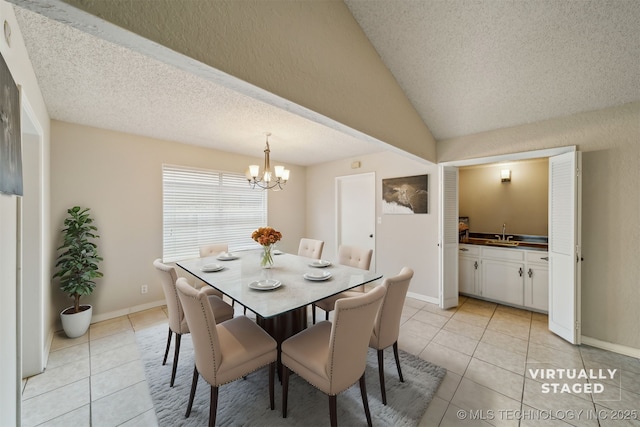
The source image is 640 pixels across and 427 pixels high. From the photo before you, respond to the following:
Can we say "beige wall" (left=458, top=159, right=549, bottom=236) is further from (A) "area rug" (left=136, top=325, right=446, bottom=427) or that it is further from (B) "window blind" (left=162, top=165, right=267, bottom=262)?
(B) "window blind" (left=162, top=165, right=267, bottom=262)

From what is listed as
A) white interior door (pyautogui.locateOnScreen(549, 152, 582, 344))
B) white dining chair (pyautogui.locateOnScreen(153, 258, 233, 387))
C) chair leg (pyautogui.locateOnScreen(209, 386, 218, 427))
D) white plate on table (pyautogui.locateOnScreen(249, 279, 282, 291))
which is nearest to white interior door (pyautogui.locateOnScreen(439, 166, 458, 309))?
white interior door (pyautogui.locateOnScreen(549, 152, 582, 344))

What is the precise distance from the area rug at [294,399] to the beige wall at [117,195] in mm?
1357

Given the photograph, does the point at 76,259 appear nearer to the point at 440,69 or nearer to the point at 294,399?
the point at 294,399

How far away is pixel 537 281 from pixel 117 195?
5601 mm

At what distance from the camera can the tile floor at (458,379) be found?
1.59m

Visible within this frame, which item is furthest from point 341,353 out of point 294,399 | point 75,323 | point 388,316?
point 75,323

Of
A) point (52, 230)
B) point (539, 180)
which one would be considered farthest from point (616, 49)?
point (52, 230)

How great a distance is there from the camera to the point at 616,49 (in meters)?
1.85

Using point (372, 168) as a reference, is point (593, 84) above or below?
above

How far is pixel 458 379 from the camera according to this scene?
1.94 m

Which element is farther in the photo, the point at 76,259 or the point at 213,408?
the point at 76,259

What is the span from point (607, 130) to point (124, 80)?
4.47 meters

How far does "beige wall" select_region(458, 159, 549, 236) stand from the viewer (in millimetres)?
3861

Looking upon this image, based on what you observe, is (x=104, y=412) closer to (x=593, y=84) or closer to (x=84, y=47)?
(x=84, y=47)
